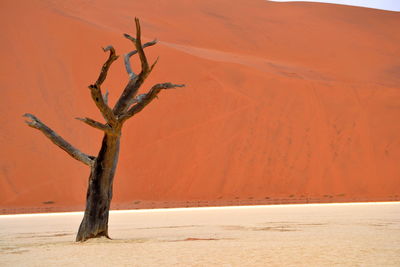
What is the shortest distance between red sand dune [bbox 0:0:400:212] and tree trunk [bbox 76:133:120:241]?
71.7 feet

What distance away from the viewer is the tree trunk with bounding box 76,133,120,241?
535 inches

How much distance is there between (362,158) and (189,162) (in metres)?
13.0

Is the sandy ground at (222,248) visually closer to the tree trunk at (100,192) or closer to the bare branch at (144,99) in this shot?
the tree trunk at (100,192)

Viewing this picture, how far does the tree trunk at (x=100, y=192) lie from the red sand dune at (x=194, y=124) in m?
21.9

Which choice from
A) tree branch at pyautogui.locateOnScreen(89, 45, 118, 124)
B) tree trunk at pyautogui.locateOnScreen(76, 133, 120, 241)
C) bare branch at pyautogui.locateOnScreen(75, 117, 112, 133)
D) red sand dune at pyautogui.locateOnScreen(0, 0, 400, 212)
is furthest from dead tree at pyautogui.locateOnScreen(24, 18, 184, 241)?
red sand dune at pyautogui.locateOnScreen(0, 0, 400, 212)

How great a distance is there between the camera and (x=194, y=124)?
4409cm

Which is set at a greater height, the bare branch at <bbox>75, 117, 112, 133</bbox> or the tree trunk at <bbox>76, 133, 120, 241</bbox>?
the bare branch at <bbox>75, 117, 112, 133</bbox>

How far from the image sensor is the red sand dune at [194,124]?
3988 cm

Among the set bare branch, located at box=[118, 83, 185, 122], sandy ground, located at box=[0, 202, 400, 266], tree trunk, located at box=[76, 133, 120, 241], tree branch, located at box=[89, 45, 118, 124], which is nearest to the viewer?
sandy ground, located at box=[0, 202, 400, 266]

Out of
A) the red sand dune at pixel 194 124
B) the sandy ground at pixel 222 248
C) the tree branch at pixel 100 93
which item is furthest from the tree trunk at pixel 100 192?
the red sand dune at pixel 194 124

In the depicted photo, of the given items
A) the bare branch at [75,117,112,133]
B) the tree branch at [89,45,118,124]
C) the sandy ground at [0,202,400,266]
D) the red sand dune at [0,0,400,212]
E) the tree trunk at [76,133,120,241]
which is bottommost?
the sandy ground at [0,202,400,266]

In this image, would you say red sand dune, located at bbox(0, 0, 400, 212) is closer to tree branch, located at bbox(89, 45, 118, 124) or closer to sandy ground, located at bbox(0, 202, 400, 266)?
sandy ground, located at bbox(0, 202, 400, 266)

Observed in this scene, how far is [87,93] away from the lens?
44.8m

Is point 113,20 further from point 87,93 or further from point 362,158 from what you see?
point 362,158
